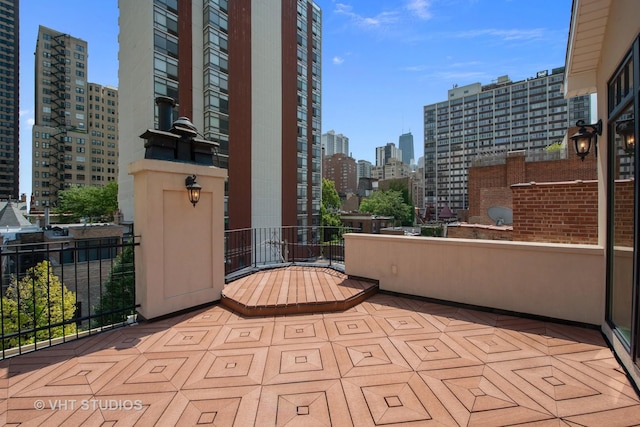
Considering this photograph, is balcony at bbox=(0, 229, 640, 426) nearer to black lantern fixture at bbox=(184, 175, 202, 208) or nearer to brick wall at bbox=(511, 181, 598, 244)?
brick wall at bbox=(511, 181, 598, 244)

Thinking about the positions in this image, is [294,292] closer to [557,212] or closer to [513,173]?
[557,212]

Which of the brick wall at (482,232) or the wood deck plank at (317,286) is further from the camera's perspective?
the brick wall at (482,232)

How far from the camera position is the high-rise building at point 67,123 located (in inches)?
2229

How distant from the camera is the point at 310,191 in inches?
1227

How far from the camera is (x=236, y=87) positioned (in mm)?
23172

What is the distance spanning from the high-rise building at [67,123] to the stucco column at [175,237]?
70539mm

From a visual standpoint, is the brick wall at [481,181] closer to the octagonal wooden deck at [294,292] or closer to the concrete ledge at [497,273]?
the concrete ledge at [497,273]

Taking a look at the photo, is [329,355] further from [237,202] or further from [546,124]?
[546,124]

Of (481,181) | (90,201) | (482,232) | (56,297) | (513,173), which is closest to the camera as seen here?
(482,232)

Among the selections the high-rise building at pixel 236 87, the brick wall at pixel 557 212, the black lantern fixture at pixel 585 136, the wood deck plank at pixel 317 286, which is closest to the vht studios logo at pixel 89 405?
the wood deck plank at pixel 317 286

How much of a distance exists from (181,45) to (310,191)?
17.6 m

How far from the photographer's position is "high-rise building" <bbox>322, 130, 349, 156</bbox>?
174 m

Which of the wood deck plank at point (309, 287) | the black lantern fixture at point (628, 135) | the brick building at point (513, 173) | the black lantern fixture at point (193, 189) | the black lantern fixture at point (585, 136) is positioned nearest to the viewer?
the black lantern fixture at point (628, 135)

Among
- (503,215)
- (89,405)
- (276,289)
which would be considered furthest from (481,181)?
(89,405)
